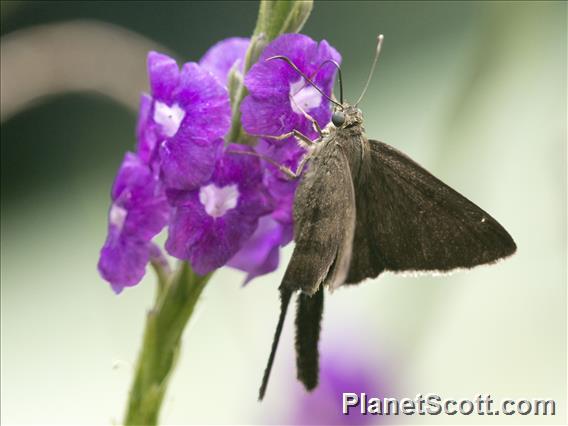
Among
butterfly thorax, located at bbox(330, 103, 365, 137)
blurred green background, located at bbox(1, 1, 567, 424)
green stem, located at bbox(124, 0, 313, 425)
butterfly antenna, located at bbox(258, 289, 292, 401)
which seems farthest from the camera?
blurred green background, located at bbox(1, 1, 567, 424)

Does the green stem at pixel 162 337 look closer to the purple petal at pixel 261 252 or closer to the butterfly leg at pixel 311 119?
the purple petal at pixel 261 252

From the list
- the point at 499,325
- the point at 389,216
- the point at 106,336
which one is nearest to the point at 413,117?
the point at 499,325

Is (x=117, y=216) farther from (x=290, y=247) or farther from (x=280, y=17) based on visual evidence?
(x=290, y=247)

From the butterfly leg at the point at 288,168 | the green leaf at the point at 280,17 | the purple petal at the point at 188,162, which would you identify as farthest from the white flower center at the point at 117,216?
the green leaf at the point at 280,17

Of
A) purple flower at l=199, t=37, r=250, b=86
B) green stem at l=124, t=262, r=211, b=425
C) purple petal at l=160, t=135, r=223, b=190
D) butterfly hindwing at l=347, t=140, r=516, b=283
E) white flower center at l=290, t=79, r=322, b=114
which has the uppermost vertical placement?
purple flower at l=199, t=37, r=250, b=86

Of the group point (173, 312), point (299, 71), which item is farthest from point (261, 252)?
point (299, 71)

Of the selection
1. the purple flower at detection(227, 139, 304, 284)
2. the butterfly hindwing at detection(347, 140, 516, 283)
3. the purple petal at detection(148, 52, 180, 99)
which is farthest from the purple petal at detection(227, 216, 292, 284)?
the purple petal at detection(148, 52, 180, 99)

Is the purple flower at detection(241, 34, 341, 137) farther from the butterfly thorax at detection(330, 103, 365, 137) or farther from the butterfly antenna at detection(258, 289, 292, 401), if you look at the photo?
the butterfly antenna at detection(258, 289, 292, 401)
